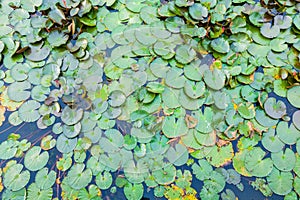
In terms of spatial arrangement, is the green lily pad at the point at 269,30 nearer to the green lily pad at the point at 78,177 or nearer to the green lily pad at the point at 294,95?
the green lily pad at the point at 294,95

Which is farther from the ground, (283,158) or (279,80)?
(279,80)

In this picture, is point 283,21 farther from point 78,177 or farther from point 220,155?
point 78,177

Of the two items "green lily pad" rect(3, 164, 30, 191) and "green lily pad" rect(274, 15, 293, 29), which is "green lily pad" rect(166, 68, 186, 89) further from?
"green lily pad" rect(3, 164, 30, 191)

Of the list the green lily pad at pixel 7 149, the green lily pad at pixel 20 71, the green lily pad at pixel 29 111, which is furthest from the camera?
the green lily pad at pixel 20 71

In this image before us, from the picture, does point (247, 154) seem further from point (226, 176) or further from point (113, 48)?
point (113, 48)

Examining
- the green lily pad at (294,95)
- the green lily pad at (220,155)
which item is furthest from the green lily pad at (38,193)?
the green lily pad at (294,95)

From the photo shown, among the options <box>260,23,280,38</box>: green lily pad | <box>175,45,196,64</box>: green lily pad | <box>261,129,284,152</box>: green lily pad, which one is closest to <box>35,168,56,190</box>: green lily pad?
<box>175,45,196,64</box>: green lily pad

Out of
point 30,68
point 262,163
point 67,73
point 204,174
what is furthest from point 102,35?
point 262,163
